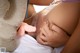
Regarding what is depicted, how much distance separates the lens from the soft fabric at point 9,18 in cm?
71

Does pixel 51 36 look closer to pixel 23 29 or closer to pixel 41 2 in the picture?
pixel 23 29

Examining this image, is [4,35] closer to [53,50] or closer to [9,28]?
[9,28]

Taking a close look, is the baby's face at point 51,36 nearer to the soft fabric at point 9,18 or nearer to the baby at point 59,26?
the baby at point 59,26

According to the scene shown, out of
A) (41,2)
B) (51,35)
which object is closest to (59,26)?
(51,35)

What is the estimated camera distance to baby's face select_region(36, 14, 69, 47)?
0.89m

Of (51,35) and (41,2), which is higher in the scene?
(51,35)

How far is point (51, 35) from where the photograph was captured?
2.96 ft

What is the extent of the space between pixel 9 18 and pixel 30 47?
22cm

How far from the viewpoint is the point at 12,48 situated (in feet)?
2.66

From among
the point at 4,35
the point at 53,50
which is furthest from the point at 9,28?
the point at 53,50

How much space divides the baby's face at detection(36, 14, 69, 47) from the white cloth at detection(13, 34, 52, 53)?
3cm

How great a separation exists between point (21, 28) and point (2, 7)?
0.26 m

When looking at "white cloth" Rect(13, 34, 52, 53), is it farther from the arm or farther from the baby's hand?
the arm

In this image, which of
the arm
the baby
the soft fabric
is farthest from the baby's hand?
the arm
